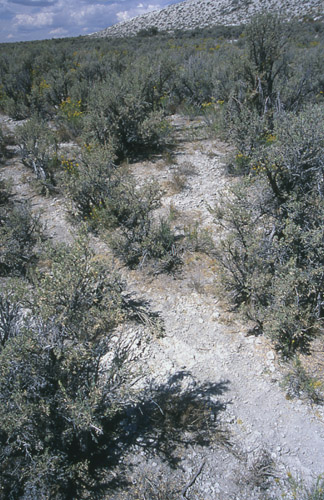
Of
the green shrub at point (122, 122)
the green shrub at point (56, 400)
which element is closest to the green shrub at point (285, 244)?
the green shrub at point (56, 400)

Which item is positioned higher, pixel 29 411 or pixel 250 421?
pixel 29 411

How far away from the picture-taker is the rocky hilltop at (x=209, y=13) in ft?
111

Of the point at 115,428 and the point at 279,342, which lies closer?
the point at 115,428

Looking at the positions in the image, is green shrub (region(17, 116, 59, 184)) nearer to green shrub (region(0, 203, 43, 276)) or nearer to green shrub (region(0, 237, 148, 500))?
green shrub (region(0, 203, 43, 276))

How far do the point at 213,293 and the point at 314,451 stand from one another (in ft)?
7.78

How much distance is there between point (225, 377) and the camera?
394 cm

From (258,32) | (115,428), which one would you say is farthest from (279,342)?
(258,32)

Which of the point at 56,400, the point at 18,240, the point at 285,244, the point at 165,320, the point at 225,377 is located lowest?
the point at 225,377

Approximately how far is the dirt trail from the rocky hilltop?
34.0 meters

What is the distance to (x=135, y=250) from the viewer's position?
577 cm

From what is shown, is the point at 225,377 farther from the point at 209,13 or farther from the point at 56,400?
the point at 209,13

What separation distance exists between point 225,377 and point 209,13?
53.9 m

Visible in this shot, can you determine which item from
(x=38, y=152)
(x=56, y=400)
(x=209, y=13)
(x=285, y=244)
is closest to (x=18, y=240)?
(x=38, y=152)

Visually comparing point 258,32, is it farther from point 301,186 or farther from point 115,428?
point 115,428
